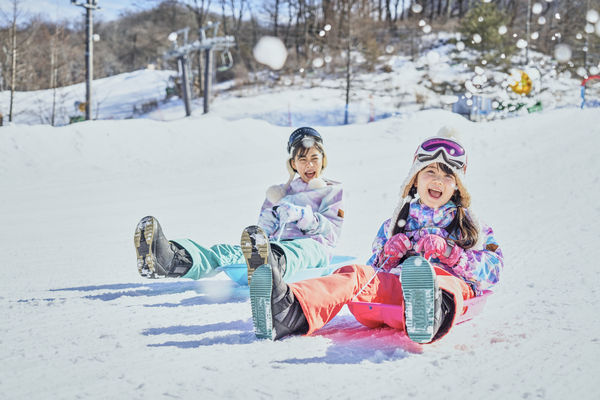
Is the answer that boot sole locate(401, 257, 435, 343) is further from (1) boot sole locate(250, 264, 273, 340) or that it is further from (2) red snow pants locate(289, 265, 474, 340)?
(1) boot sole locate(250, 264, 273, 340)

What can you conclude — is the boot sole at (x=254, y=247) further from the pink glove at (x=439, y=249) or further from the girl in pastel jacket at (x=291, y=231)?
the pink glove at (x=439, y=249)

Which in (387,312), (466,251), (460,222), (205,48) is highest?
(205,48)

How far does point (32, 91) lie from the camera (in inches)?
770

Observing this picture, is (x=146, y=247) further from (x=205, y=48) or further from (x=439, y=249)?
(x=205, y=48)

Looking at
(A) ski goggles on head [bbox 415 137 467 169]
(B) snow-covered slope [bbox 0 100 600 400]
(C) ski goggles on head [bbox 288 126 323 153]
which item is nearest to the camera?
(B) snow-covered slope [bbox 0 100 600 400]

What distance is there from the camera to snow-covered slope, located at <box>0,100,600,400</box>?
1648 millimetres

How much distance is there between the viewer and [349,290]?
203 centimetres

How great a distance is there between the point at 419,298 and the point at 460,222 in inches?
26.1

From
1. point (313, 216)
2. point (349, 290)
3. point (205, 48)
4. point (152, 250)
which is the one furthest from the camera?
point (205, 48)

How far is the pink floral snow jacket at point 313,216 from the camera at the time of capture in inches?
116

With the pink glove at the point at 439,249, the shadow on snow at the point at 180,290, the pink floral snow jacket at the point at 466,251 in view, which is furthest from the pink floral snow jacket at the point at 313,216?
the pink glove at the point at 439,249

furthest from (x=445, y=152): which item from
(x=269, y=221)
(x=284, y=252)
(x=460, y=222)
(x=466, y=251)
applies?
(x=269, y=221)

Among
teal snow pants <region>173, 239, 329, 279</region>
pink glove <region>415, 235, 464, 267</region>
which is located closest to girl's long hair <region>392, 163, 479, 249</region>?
pink glove <region>415, 235, 464, 267</region>

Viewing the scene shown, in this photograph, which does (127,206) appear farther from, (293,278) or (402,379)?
(402,379)
